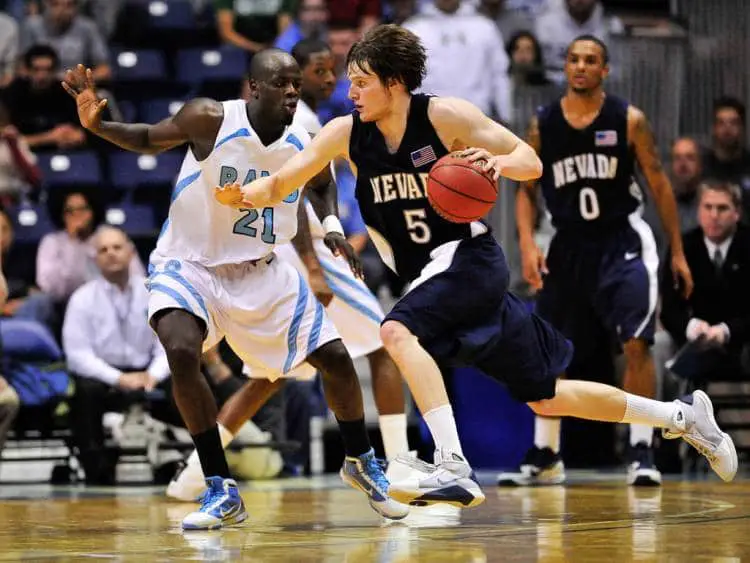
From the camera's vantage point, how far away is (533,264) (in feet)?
27.8

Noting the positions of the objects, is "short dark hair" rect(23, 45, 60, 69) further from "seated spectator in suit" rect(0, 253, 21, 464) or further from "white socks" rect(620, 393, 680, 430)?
"white socks" rect(620, 393, 680, 430)

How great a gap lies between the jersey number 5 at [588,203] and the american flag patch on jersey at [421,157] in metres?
2.78

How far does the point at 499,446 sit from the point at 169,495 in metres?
2.95

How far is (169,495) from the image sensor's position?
7562 millimetres

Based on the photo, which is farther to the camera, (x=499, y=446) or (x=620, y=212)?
(x=499, y=446)

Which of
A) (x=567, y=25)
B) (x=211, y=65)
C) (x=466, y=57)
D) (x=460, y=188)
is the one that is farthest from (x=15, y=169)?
(x=460, y=188)

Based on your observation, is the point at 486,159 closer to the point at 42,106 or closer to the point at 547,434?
the point at 547,434

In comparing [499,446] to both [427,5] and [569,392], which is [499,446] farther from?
[427,5]

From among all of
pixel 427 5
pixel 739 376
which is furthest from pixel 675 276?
pixel 427 5

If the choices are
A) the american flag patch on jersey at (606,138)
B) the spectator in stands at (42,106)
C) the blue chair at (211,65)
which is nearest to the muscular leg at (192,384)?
the american flag patch on jersey at (606,138)

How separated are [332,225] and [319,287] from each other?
84cm

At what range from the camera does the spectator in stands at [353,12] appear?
13.7 m

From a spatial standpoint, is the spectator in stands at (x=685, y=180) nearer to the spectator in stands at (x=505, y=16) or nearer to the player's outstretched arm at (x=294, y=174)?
the spectator in stands at (x=505, y=16)

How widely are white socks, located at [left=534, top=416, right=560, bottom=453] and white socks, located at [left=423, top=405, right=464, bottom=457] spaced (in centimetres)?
292
